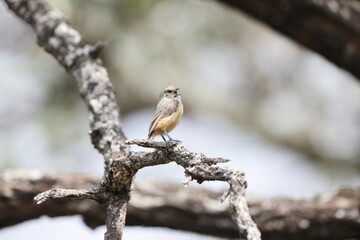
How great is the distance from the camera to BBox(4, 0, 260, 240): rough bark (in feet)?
6.03

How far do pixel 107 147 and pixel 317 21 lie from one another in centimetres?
237

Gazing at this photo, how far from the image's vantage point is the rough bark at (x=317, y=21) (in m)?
4.60

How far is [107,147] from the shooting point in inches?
111

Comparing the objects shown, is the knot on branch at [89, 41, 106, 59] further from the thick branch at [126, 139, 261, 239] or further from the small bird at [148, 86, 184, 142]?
the thick branch at [126, 139, 261, 239]

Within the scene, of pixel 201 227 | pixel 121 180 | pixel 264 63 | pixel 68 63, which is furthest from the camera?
pixel 264 63

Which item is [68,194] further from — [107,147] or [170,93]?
[170,93]

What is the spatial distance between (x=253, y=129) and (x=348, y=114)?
1.35 meters

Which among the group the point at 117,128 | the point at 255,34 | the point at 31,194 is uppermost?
the point at 255,34

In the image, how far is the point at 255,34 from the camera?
9.80 metres

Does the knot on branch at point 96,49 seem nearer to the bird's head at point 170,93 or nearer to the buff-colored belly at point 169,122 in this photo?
the bird's head at point 170,93

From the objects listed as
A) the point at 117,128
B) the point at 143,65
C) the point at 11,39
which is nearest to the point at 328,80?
the point at 143,65

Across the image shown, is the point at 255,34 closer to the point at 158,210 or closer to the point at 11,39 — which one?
the point at 11,39

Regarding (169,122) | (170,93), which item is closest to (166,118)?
(169,122)

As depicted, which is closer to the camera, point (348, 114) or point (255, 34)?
point (348, 114)
